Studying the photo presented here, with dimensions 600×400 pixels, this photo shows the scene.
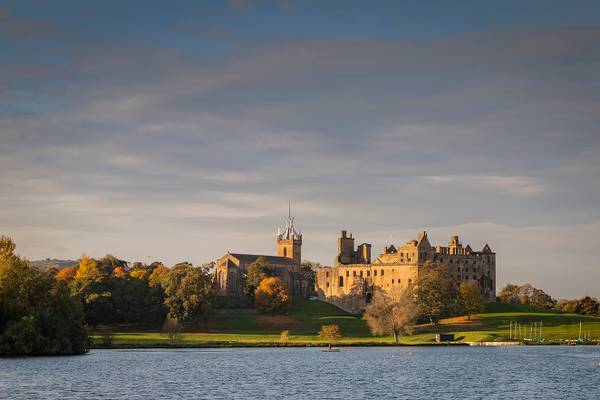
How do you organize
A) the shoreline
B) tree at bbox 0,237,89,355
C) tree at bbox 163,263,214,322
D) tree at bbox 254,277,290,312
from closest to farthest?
1. tree at bbox 0,237,89,355
2. the shoreline
3. tree at bbox 163,263,214,322
4. tree at bbox 254,277,290,312

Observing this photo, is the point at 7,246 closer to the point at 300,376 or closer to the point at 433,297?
the point at 300,376

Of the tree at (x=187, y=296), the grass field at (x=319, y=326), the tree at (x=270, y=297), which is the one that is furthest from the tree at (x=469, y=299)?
the tree at (x=187, y=296)

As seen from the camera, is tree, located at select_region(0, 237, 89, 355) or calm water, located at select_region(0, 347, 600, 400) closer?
calm water, located at select_region(0, 347, 600, 400)

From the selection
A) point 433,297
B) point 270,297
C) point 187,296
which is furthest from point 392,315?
point 270,297

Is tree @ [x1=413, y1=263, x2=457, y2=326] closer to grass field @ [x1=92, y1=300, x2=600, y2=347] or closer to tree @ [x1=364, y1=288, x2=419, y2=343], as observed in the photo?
grass field @ [x1=92, y1=300, x2=600, y2=347]

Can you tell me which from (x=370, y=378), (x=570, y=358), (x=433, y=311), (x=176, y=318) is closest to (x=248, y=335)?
(x=176, y=318)

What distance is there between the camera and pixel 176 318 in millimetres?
140875

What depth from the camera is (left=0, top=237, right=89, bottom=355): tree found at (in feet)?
302

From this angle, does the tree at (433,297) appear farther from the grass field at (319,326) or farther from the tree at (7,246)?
the tree at (7,246)

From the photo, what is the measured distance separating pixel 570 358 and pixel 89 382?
57.9m

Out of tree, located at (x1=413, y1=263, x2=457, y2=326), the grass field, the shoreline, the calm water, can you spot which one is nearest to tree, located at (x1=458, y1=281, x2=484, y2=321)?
tree, located at (x1=413, y1=263, x2=457, y2=326)

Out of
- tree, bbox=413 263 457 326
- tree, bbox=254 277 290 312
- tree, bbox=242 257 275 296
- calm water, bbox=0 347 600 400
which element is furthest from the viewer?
tree, bbox=242 257 275 296

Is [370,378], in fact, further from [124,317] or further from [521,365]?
[124,317]

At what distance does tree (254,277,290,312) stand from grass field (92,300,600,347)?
2.65m
